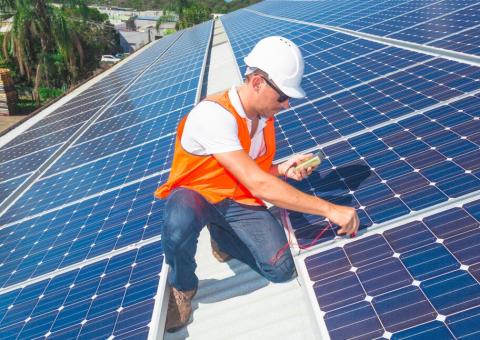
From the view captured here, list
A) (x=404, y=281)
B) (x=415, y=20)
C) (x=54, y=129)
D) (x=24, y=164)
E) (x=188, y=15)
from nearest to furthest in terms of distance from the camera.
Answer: (x=404, y=281)
(x=415, y=20)
(x=24, y=164)
(x=54, y=129)
(x=188, y=15)

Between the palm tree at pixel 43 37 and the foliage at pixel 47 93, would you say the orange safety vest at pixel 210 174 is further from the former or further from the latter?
the foliage at pixel 47 93

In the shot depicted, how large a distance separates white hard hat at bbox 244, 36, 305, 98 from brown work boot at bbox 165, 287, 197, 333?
2423 millimetres

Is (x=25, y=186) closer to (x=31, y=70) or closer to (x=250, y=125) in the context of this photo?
(x=250, y=125)

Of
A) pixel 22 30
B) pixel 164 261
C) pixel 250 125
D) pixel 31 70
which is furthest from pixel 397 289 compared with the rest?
pixel 31 70

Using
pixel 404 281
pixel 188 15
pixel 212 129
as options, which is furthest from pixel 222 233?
pixel 188 15

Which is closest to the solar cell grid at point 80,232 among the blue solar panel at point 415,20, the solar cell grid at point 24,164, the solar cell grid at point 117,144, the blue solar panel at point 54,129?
the solar cell grid at point 117,144

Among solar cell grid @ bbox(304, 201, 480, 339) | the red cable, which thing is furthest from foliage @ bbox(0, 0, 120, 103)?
solar cell grid @ bbox(304, 201, 480, 339)

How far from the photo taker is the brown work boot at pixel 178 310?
4887mm

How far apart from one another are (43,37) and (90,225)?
3591cm

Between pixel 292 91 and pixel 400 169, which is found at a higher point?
pixel 292 91

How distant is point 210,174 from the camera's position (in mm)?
4848

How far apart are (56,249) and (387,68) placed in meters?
6.49

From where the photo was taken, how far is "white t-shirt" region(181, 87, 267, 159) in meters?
4.35

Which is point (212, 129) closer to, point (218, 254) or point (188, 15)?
point (218, 254)
